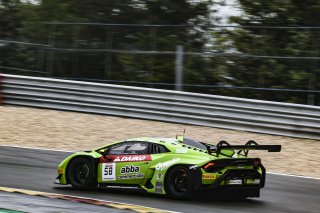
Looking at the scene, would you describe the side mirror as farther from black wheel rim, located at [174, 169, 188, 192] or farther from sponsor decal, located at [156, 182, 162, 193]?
black wheel rim, located at [174, 169, 188, 192]

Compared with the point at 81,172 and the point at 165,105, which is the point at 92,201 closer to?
the point at 81,172

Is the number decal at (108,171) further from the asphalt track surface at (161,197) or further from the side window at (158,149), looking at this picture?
the side window at (158,149)

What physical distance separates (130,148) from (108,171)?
0.50 m

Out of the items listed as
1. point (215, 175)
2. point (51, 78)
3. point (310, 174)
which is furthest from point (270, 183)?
point (51, 78)

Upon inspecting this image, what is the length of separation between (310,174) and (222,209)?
4.77 meters

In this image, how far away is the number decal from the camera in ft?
34.1

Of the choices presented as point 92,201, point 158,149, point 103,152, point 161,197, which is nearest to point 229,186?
point 161,197

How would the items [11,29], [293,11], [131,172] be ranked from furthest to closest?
1. [11,29]
2. [293,11]
3. [131,172]

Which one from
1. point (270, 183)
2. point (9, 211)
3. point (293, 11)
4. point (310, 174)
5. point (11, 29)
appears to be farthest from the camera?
point (11, 29)

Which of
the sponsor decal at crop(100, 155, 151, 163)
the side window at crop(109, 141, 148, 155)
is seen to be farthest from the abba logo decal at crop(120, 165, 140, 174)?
the side window at crop(109, 141, 148, 155)

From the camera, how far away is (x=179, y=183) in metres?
9.70

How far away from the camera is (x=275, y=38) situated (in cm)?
1791

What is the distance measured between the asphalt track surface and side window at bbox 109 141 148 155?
2.13 feet

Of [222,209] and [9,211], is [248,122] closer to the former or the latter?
[222,209]
